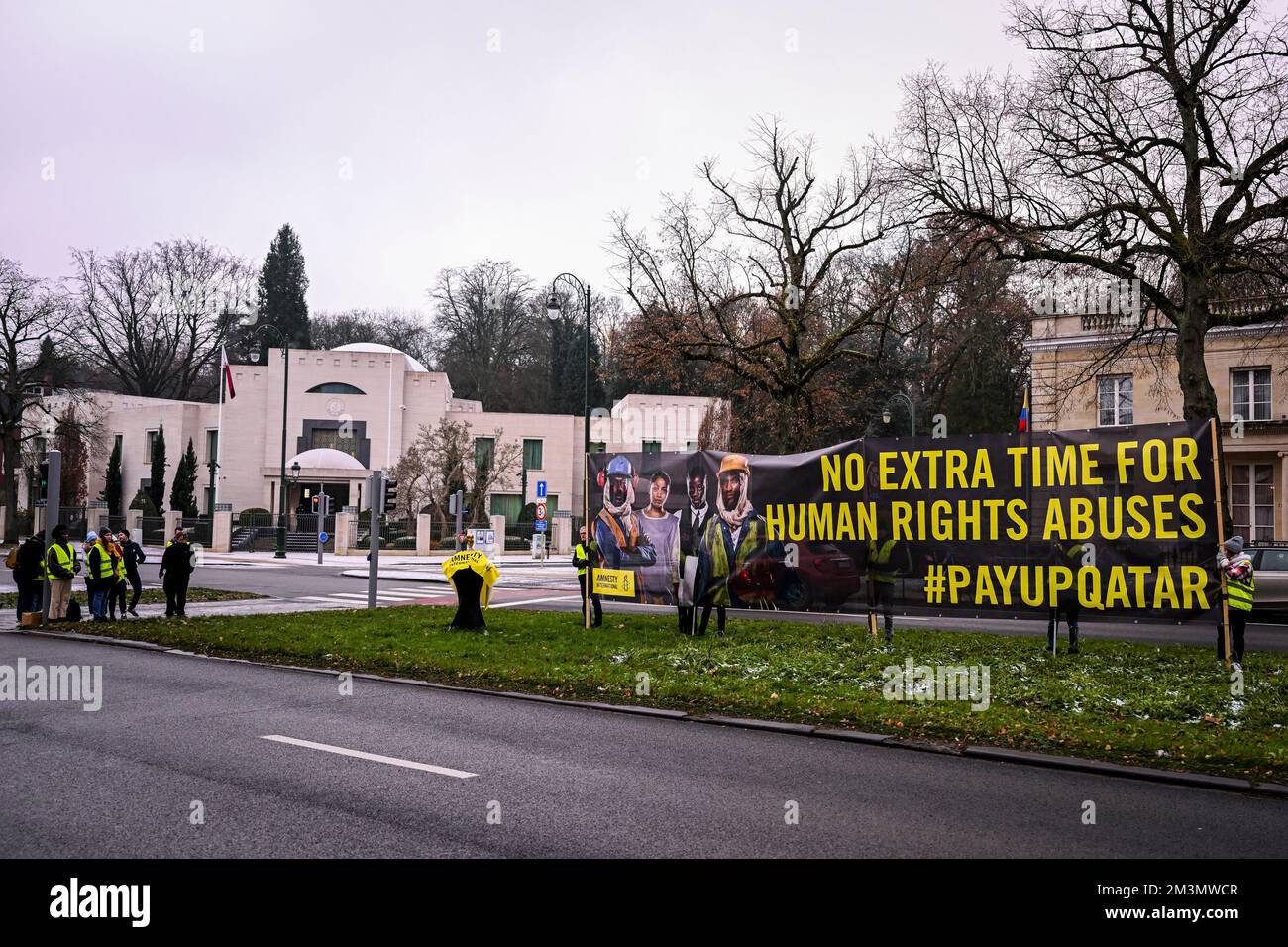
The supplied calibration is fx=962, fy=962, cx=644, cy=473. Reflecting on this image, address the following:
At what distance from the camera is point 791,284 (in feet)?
90.7

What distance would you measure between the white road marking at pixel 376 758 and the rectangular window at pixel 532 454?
58.2m

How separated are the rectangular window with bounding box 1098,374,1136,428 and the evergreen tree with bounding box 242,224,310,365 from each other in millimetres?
78155

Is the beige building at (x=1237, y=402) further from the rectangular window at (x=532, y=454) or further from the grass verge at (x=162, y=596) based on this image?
the rectangular window at (x=532, y=454)

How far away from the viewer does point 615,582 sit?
14922mm

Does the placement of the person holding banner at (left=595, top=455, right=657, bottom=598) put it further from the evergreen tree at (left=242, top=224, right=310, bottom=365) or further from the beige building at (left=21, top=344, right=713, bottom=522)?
the evergreen tree at (left=242, top=224, right=310, bottom=365)

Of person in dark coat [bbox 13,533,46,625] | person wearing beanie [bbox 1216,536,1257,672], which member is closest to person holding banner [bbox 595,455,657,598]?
person wearing beanie [bbox 1216,536,1257,672]

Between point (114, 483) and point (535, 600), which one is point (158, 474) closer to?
point (114, 483)

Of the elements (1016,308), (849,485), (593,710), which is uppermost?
(1016,308)

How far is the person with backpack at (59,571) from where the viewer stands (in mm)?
17344

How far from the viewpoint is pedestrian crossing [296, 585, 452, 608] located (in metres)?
23.3

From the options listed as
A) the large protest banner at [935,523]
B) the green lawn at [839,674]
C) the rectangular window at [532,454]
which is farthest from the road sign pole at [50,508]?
the rectangular window at [532,454]
